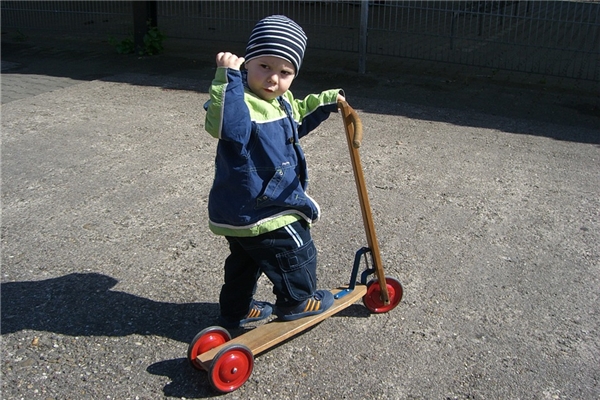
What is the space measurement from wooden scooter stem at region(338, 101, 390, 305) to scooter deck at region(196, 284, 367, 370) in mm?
195

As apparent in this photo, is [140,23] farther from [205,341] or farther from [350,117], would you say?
[205,341]

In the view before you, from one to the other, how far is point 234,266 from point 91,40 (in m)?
8.24

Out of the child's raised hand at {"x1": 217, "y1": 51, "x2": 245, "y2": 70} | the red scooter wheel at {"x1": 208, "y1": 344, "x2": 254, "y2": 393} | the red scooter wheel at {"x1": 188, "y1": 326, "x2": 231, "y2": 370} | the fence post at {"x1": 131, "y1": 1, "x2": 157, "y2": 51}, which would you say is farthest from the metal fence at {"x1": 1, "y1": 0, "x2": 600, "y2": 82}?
the red scooter wheel at {"x1": 208, "y1": 344, "x2": 254, "y2": 393}

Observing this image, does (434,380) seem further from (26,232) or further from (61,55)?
(61,55)

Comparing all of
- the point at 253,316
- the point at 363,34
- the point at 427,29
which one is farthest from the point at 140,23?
the point at 253,316

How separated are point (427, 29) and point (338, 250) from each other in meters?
5.68

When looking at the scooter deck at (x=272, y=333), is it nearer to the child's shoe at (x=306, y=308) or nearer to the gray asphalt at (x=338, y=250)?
the child's shoe at (x=306, y=308)

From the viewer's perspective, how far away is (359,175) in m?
3.07

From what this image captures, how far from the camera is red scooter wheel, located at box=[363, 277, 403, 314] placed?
346 centimetres

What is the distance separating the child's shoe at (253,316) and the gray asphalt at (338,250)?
172mm

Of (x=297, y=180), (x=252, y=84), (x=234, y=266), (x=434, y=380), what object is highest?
(x=252, y=84)

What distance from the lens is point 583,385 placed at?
9.79 feet

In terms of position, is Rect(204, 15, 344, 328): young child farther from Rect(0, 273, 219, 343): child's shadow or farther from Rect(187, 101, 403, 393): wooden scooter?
Rect(0, 273, 219, 343): child's shadow

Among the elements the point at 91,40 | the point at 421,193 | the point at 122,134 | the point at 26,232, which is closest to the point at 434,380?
the point at 421,193
